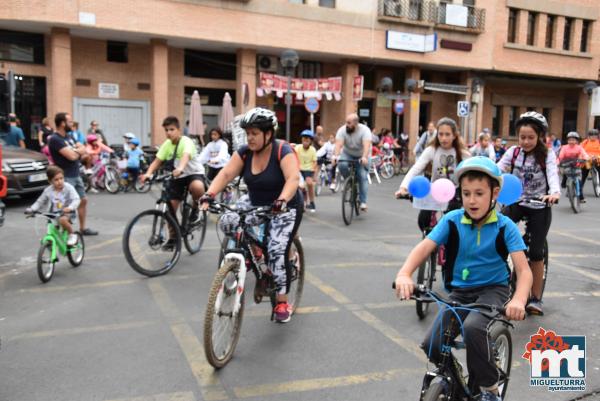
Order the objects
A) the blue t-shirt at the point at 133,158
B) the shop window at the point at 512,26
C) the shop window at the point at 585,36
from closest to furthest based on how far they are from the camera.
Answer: the blue t-shirt at the point at 133,158, the shop window at the point at 512,26, the shop window at the point at 585,36

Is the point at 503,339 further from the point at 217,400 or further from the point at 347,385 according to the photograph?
the point at 217,400

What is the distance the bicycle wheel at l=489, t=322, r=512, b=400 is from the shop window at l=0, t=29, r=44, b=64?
73.7 feet

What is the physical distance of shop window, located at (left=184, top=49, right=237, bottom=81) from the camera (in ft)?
82.8

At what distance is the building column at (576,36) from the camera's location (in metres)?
33.2

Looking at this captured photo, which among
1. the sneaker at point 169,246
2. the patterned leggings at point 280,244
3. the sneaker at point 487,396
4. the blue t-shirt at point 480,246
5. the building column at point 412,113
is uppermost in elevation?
the building column at point 412,113

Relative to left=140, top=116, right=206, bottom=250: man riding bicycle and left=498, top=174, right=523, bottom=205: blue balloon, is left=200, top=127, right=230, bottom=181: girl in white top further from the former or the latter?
left=498, top=174, right=523, bottom=205: blue balloon

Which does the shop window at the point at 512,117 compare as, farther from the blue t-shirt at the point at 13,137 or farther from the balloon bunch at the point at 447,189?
the balloon bunch at the point at 447,189

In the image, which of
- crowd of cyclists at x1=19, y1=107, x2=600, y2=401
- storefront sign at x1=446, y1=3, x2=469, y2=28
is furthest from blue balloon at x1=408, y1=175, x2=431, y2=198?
storefront sign at x1=446, y1=3, x2=469, y2=28

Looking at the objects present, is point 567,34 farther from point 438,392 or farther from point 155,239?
point 438,392

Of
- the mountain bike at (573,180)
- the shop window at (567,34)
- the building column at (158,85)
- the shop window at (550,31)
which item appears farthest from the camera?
the shop window at (567,34)

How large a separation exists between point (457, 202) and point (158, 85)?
1938 centimetres

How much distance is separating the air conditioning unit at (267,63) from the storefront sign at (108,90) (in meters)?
6.63

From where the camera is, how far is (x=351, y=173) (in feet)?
33.4

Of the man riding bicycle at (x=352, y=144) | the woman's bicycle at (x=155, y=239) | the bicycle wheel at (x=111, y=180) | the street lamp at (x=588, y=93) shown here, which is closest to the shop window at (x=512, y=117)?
the street lamp at (x=588, y=93)
